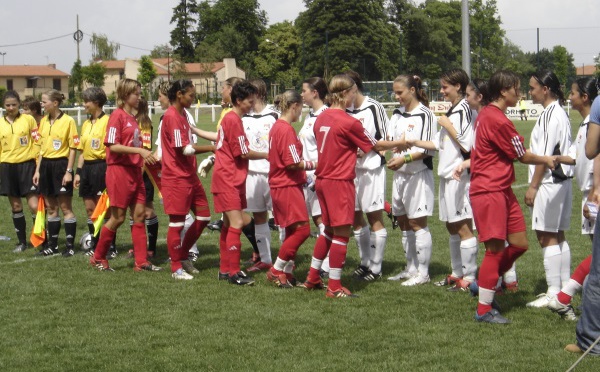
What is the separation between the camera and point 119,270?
9492mm

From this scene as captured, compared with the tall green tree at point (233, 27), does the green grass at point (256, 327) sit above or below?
below

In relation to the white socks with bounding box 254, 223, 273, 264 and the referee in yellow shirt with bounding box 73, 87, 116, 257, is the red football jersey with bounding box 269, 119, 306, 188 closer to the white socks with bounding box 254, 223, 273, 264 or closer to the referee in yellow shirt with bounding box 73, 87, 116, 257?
the white socks with bounding box 254, 223, 273, 264

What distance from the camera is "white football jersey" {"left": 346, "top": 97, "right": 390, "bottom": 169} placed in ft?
27.9

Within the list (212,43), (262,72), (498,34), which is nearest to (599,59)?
(498,34)

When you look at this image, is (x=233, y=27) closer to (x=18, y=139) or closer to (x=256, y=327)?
(x=18, y=139)

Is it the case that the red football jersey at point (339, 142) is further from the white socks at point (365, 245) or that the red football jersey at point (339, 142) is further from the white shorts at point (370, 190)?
the white socks at point (365, 245)

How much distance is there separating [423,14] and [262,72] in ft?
67.1

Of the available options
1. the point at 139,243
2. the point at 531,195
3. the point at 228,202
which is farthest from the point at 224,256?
the point at 531,195

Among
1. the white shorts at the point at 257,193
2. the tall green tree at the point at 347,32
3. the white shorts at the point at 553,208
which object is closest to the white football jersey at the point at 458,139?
the white shorts at the point at 553,208

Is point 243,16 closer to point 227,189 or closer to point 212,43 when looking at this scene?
point 212,43

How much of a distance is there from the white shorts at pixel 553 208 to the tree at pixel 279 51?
275 feet

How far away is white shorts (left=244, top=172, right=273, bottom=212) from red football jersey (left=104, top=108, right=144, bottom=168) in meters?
1.27

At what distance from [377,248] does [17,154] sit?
A: 5.22m

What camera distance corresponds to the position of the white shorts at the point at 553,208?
7.17 m
